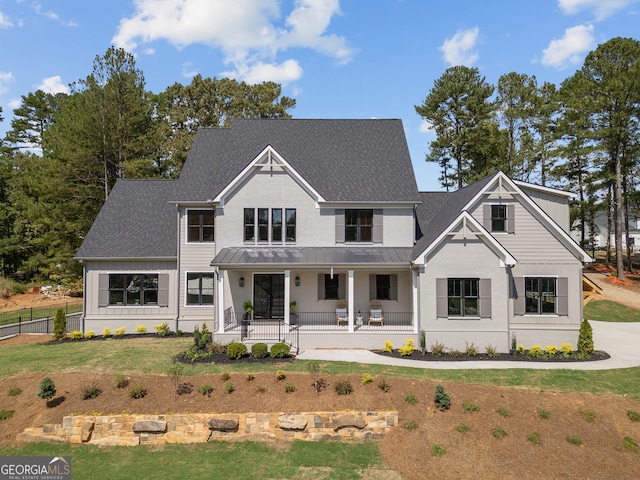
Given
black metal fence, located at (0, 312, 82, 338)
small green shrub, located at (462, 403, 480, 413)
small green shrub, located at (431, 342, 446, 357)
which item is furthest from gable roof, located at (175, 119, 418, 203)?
small green shrub, located at (462, 403, 480, 413)

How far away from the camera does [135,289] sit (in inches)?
811

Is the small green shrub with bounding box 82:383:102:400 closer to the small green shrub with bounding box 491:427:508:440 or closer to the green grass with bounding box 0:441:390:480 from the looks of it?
the green grass with bounding box 0:441:390:480

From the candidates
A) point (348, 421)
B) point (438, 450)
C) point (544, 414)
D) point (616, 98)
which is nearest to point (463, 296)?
point (544, 414)

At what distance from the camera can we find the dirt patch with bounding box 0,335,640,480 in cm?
985

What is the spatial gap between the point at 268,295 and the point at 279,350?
191 inches

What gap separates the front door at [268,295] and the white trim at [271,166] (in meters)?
4.37

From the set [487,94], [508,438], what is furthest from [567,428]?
[487,94]

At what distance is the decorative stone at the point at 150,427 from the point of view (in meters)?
11.3

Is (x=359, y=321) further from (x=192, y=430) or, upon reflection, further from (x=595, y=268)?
(x=595, y=268)

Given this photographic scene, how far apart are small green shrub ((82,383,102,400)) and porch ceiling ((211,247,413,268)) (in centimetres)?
661

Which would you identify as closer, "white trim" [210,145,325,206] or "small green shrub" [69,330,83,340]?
"white trim" [210,145,325,206]

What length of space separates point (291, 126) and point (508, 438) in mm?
20016

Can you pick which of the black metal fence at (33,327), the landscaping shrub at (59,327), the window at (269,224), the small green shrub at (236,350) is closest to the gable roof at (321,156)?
the window at (269,224)

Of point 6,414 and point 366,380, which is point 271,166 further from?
point 6,414
